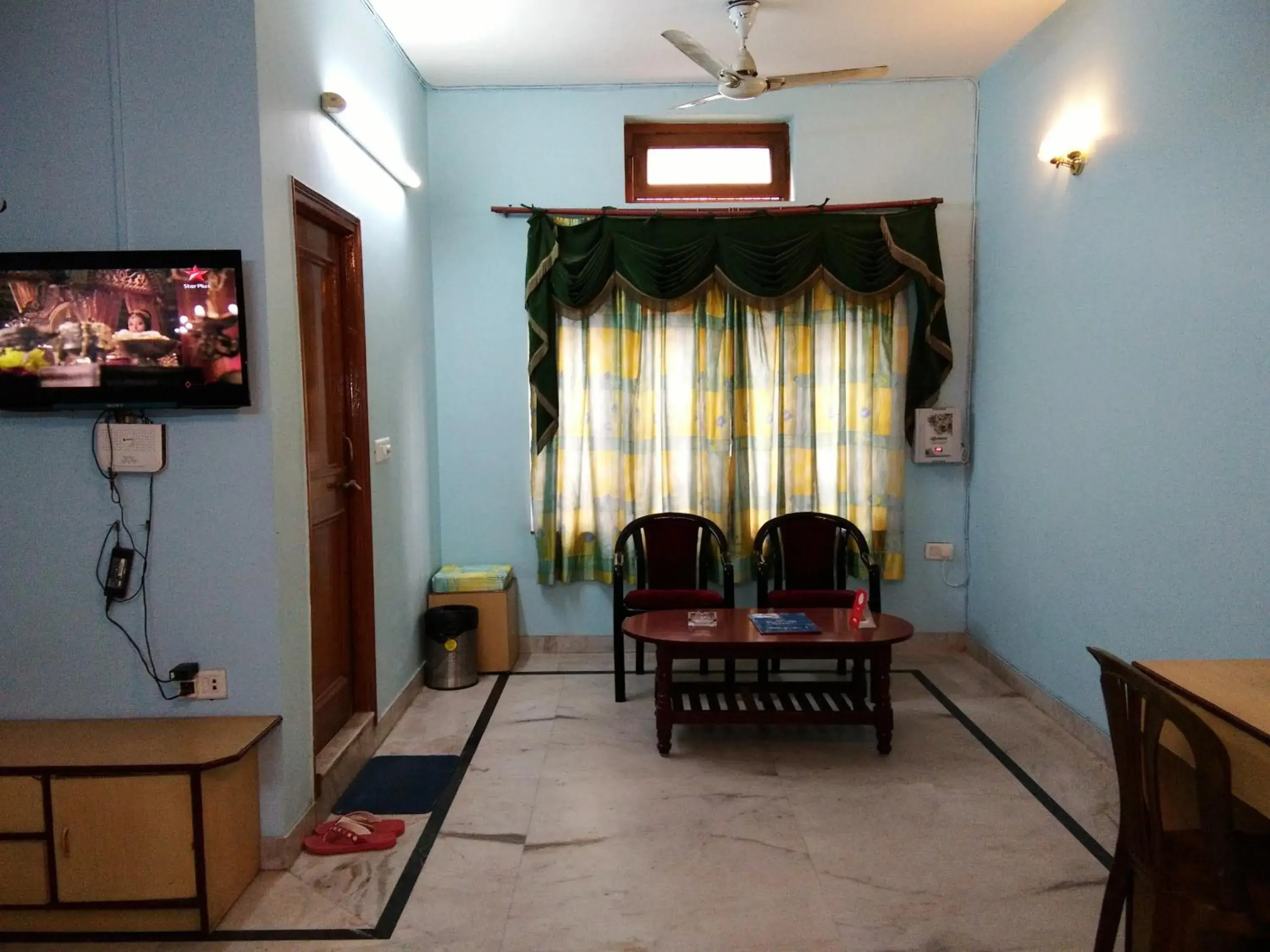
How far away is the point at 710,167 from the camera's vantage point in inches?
190

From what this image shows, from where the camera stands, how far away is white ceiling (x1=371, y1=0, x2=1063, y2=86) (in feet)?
12.2

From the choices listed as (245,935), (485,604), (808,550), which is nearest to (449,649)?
(485,604)

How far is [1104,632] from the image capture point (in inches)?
136

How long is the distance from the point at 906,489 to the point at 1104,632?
1.54 m

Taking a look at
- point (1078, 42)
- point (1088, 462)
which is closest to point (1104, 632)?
point (1088, 462)

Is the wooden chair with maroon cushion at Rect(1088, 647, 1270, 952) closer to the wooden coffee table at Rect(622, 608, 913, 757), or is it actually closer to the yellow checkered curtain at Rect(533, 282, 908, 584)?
the wooden coffee table at Rect(622, 608, 913, 757)

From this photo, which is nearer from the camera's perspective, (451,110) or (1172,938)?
(1172,938)

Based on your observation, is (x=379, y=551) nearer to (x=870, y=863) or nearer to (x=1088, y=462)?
(x=870, y=863)

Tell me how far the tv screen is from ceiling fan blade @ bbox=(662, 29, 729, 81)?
1.80 meters

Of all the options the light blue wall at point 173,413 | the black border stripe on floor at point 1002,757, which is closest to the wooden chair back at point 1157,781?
the black border stripe on floor at point 1002,757

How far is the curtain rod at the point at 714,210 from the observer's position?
464cm

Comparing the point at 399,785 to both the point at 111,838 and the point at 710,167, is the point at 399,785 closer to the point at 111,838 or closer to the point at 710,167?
the point at 111,838

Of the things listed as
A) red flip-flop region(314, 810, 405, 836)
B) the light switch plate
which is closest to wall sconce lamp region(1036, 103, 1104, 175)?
the light switch plate

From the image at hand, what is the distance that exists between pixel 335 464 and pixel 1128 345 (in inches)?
121
